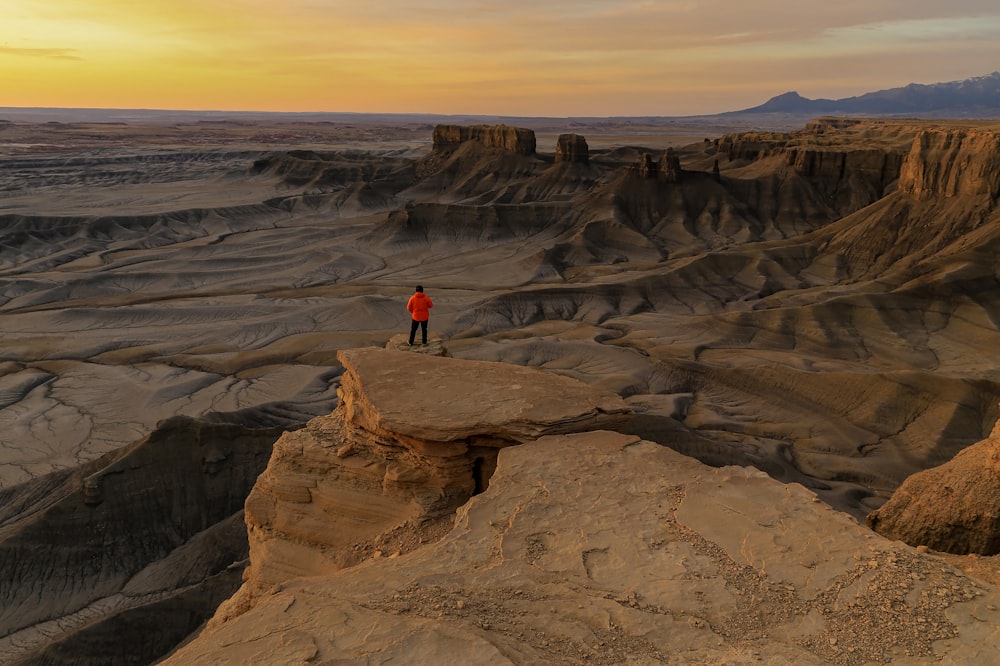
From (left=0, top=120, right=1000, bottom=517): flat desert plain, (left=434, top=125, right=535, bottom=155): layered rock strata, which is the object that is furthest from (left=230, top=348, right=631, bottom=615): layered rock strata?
(left=434, top=125, right=535, bottom=155): layered rock strata

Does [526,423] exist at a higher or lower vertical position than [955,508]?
higher

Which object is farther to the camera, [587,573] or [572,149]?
[572,149]

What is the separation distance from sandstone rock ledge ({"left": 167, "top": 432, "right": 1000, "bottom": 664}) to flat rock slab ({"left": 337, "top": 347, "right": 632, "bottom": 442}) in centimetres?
137

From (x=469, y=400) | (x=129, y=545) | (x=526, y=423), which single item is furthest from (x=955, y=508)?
→ (x=129, y=545)

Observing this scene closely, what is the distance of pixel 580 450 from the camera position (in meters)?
8.70

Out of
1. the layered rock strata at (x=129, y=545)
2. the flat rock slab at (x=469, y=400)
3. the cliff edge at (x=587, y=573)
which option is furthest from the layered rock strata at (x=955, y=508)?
the layered rock strata at (x=129, y=545)

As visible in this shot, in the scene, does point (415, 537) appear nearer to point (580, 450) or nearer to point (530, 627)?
point (580, 450)

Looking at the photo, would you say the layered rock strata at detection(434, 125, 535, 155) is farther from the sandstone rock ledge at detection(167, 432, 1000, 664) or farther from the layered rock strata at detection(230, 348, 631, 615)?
→ the sandstone rock ledge at detection(167, 432, 1000, 664)

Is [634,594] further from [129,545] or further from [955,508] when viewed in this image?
[129,545]

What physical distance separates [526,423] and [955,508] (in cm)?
618

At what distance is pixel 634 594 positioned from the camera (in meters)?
6.01

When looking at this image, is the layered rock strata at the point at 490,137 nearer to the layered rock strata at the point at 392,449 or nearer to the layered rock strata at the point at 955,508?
the layered rock strata at the point at 392,449

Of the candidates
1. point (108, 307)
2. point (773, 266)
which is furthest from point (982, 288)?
point (108, 307)

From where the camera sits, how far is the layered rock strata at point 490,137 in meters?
85.6
